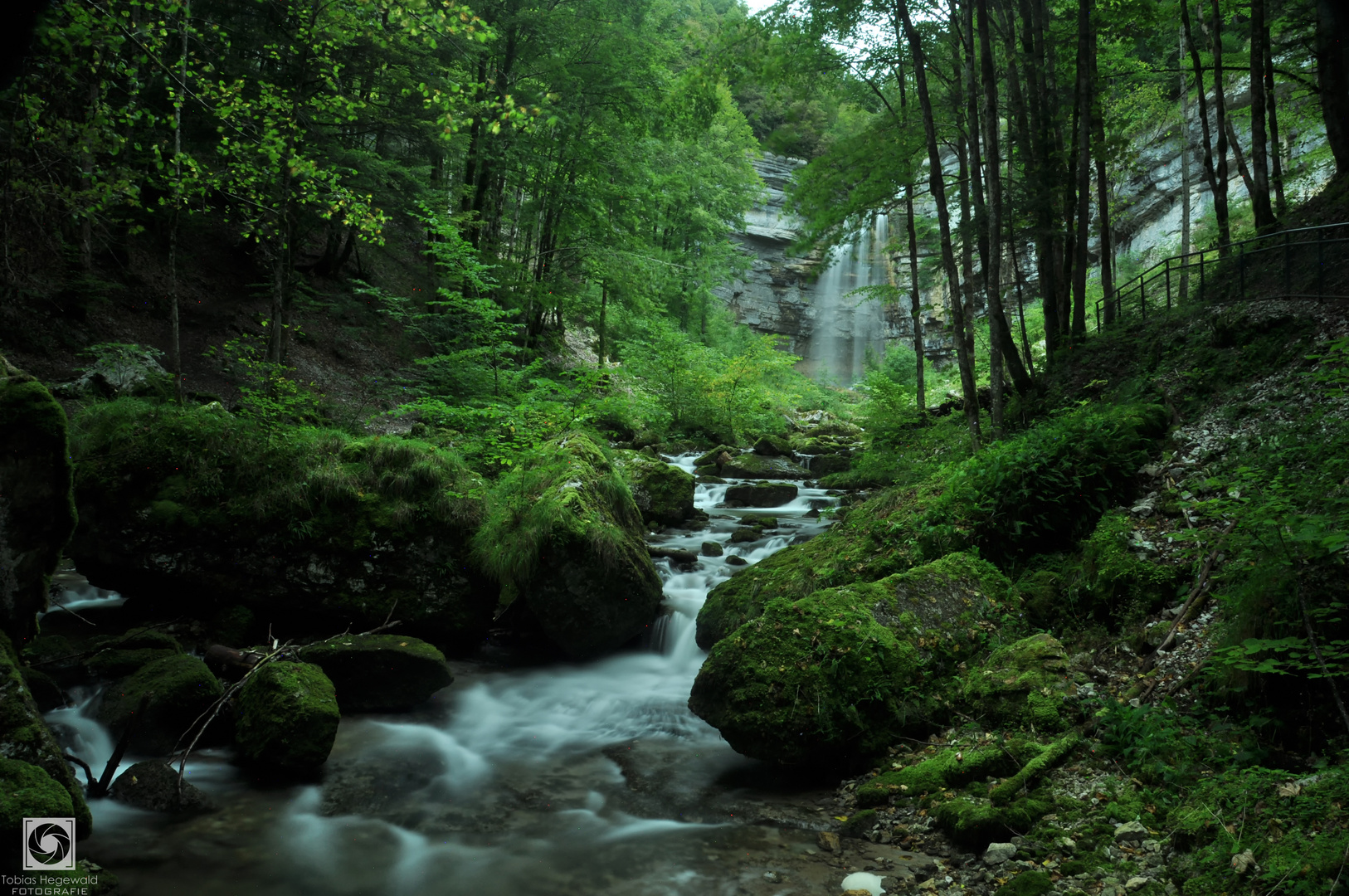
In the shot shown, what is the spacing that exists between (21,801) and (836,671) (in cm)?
472

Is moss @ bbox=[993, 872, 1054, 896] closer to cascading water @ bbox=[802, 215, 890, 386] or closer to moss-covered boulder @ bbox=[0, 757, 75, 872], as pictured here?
moss-covered boulder @ bbox=[0, 757, 75, 872]

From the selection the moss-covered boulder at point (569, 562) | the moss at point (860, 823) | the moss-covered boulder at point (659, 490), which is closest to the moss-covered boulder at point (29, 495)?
the moss-covered boulder at point (569, 562)

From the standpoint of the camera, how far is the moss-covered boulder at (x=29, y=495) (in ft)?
14.7

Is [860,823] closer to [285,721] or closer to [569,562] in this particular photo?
[569,562]

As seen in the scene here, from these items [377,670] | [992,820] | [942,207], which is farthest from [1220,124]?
[377,670]

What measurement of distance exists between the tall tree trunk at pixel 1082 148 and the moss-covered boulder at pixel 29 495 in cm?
1226

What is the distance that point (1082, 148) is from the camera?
10.3m

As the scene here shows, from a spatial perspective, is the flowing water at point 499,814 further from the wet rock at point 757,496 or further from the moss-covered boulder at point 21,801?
the wet rock at point 757,496

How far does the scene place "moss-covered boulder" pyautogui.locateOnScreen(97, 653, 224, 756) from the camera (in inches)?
208

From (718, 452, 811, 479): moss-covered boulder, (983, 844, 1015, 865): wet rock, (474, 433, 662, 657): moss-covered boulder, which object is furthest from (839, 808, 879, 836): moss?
(718, 452, 811, 479): moss-covered boulder

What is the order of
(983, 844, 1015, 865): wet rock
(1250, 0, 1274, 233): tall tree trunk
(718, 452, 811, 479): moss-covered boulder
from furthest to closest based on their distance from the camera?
(718, 452, 811, 479): moss-covered boulder
(1250, 0, 1274, 233): tall tree trunk
(983, 844, 1015, 865): wet rock

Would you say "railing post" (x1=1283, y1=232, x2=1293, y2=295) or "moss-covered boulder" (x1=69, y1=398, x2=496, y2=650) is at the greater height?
"railing post" (x1=1283, y1=232, x2=1293, y2=295)

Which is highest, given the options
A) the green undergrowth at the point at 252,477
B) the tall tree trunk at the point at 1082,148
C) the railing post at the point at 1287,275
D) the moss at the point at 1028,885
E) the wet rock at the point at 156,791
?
the tall tree trunk at the point at 1082,148

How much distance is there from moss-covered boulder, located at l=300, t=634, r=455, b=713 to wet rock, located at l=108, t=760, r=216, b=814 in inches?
59.0
